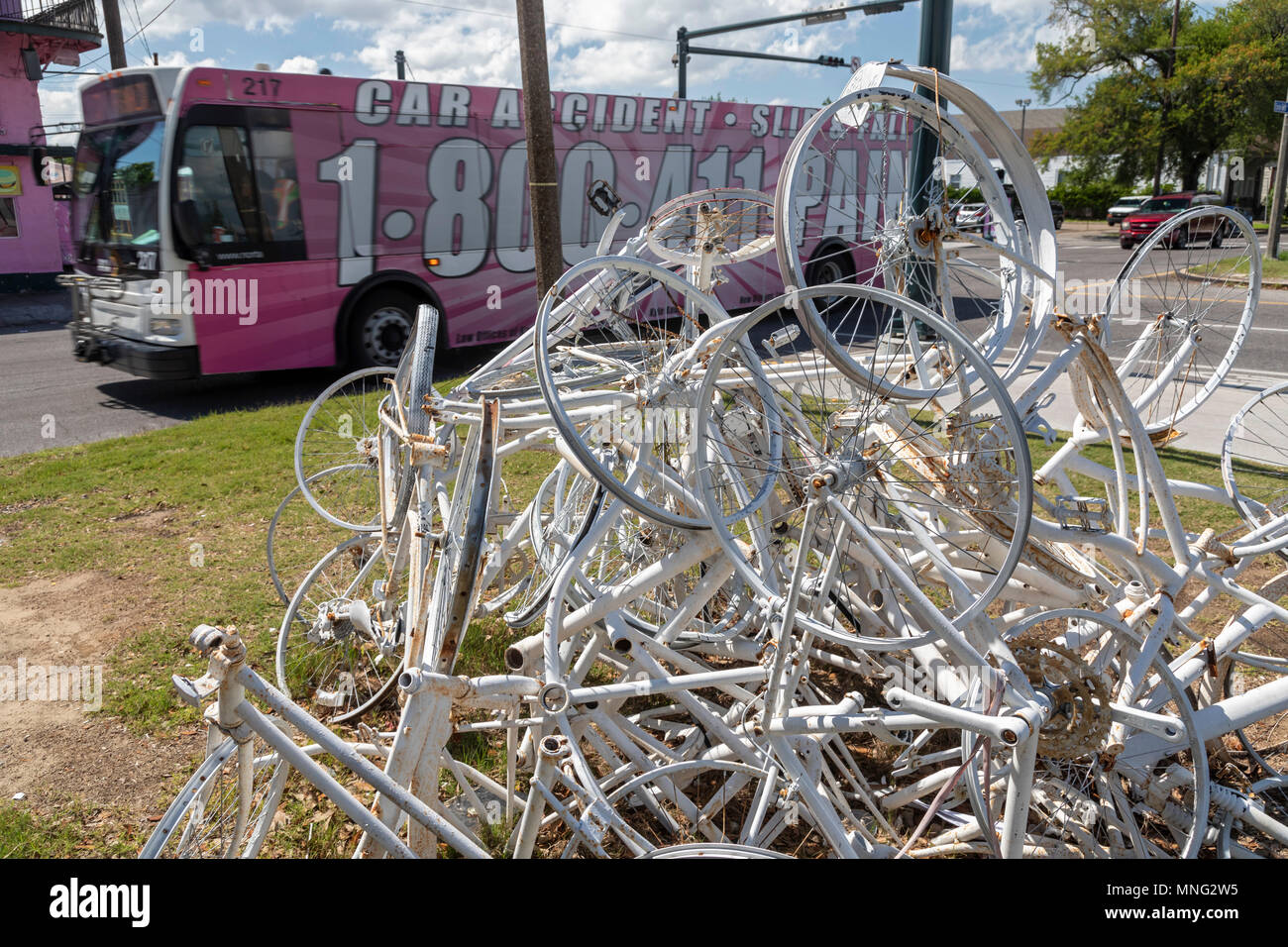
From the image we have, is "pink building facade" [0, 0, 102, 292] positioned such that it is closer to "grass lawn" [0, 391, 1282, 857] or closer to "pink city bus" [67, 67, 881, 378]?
"pink city bus" [67, 67, 881, 378]

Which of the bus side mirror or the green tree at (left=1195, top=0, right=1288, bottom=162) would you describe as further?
the green tree at (left=1195, top=0, right=1288, bottom=162)

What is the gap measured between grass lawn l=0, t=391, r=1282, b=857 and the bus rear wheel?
1701 mm

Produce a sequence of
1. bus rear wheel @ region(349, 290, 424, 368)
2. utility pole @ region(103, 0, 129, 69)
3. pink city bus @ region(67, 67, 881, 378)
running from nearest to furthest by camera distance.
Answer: pink city bus @ region(67, 67, 881, 378) < bus rear wheel @ region(349, 290, 424, 368) < utility pole @ region(103, 0, 129, 69)

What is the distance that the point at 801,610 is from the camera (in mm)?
3447

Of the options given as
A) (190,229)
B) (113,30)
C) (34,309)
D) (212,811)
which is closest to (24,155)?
(34,309)

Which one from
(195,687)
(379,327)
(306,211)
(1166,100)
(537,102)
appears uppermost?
(1166,100)

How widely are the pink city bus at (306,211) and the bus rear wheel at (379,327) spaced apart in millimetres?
17

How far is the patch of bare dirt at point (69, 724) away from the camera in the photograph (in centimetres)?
363

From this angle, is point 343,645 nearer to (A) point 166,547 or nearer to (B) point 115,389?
(A) point 166,547

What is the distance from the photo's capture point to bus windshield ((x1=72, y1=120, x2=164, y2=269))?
30.2 feet

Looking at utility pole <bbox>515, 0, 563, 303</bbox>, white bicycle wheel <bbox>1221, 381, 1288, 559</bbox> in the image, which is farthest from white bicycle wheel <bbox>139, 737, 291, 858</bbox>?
utility pole <bbox>515, 0, 563, 303</bbox>

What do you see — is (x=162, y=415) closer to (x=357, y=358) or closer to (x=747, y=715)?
(x=357, y=358)

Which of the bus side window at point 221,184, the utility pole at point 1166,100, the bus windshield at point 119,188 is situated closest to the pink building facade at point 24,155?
the bus windshield at point 119,188

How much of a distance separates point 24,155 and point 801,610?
2191 centimetres
